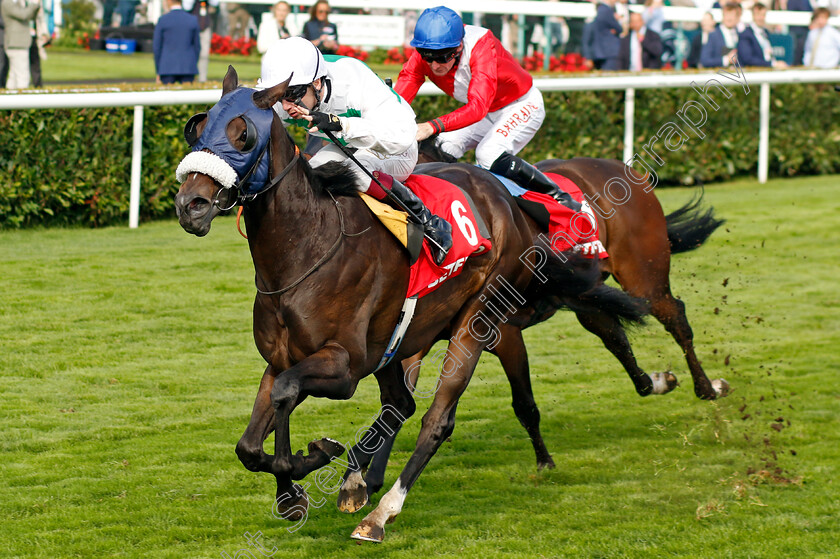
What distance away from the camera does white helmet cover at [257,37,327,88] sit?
3.41 meters

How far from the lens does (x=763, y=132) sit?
455 inches

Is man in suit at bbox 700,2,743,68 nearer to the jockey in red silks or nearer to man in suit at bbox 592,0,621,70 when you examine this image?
man in suit at bbox 592,0,621,70

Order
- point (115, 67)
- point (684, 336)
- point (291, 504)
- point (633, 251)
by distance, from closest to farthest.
Result: 1. point (291, 504)
2. point (633, 251)
3. point (684, 336)
4. point (115, 67)

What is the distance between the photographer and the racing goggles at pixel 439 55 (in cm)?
445

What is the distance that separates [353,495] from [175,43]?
7369mm

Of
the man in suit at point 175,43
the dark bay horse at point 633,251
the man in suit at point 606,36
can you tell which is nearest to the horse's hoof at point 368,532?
the dark bay horse at point 633,251

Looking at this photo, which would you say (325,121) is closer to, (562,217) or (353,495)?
(353,495)

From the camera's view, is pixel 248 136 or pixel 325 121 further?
pixel 325 121

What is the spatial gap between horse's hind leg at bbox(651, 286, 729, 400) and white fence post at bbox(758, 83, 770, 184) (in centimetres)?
646

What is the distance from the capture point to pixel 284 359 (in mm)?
3541

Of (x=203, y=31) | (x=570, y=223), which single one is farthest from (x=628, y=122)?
(x=570, y=223)

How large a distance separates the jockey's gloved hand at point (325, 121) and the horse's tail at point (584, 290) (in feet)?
4.81

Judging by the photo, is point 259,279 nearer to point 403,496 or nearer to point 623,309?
point 403,496

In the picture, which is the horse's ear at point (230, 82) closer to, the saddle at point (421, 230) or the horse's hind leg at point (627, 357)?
the saddle at point (421, 230)
